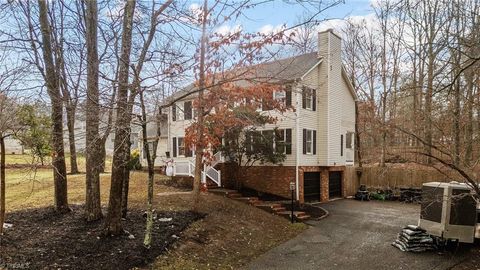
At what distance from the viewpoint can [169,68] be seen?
8.27 meters

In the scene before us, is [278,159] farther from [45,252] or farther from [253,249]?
[45,252]

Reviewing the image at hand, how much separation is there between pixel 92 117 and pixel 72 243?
2917mm

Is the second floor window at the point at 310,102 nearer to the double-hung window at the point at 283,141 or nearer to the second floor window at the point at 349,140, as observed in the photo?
the double-hung window at the point at 283,141

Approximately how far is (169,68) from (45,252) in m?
4.68

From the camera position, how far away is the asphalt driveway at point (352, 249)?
1025 cm

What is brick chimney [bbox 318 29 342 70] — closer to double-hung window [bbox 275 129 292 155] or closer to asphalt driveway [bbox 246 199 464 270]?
double-hung window [bbox 275 129 292 155]

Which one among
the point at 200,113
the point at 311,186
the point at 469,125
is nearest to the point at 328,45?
the point at 311,186

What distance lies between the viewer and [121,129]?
7.87m

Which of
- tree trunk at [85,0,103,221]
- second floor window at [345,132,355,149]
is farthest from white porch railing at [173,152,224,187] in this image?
tree trunk at [85,0,103,221]

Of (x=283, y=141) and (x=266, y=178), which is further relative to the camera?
(x=266, y=178)

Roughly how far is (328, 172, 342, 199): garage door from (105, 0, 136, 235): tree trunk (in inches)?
589

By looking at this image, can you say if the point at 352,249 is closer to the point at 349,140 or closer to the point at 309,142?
the point at 309,142

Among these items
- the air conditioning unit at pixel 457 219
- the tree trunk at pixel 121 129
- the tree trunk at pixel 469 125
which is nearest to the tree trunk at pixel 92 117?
the tree trunk at pixel 121 129

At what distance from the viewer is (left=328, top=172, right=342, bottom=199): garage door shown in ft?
71.3
